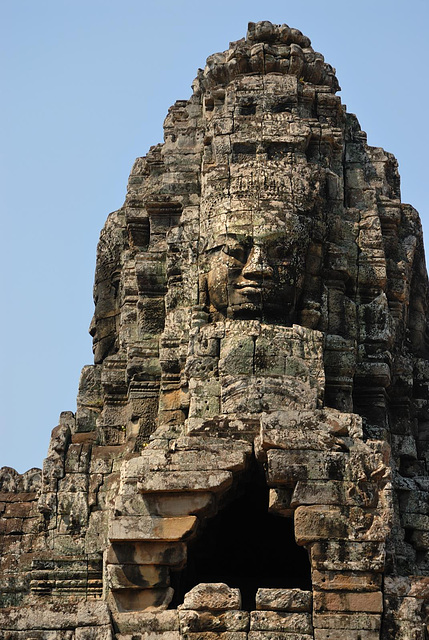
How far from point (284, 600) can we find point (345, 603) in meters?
0.66

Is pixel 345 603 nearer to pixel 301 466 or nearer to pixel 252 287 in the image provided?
pixel 301 466

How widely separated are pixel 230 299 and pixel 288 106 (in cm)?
309

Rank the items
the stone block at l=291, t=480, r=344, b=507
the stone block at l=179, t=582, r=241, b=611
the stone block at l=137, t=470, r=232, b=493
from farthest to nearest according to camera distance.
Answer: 1. the stone block at l=137, t=470, r=232, b=493
2. the stone block at l=291, t=480, r=344, b=507
3. the stone block at l=179, t=582, r=241, b=611

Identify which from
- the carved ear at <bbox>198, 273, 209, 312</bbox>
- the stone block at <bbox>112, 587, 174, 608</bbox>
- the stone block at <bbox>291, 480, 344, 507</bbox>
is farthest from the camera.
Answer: the carved ear at <bbox>198, 273, 209, 312</bbox>

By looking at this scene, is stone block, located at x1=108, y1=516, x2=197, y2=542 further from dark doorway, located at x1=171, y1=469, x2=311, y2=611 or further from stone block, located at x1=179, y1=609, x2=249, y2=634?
dark doorway, located at x1=171, y1=469, x2=311, y2=611

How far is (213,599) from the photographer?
17.9 meters

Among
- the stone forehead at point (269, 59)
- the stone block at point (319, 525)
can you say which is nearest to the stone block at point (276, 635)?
the stone block at point (319, 525)

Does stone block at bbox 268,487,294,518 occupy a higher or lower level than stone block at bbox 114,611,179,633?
higher

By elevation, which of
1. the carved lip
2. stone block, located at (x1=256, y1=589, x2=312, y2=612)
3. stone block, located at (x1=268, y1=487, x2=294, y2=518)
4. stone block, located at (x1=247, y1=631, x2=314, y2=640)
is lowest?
stone block, located at (x1=247, y1=631, x2=314, y2=640)

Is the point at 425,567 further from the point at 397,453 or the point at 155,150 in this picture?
the point at 155,150

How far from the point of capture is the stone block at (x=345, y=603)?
1784 cm

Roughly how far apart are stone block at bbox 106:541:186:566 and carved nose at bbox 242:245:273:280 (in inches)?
138

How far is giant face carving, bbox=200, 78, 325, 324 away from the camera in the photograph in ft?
66.2

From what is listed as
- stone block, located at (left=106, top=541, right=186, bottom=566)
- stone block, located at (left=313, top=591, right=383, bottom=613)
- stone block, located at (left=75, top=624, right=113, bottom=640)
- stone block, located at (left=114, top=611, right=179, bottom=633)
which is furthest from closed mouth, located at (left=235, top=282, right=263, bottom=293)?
stone block, located at (left=75, top=624, right=113, bottom=640)
